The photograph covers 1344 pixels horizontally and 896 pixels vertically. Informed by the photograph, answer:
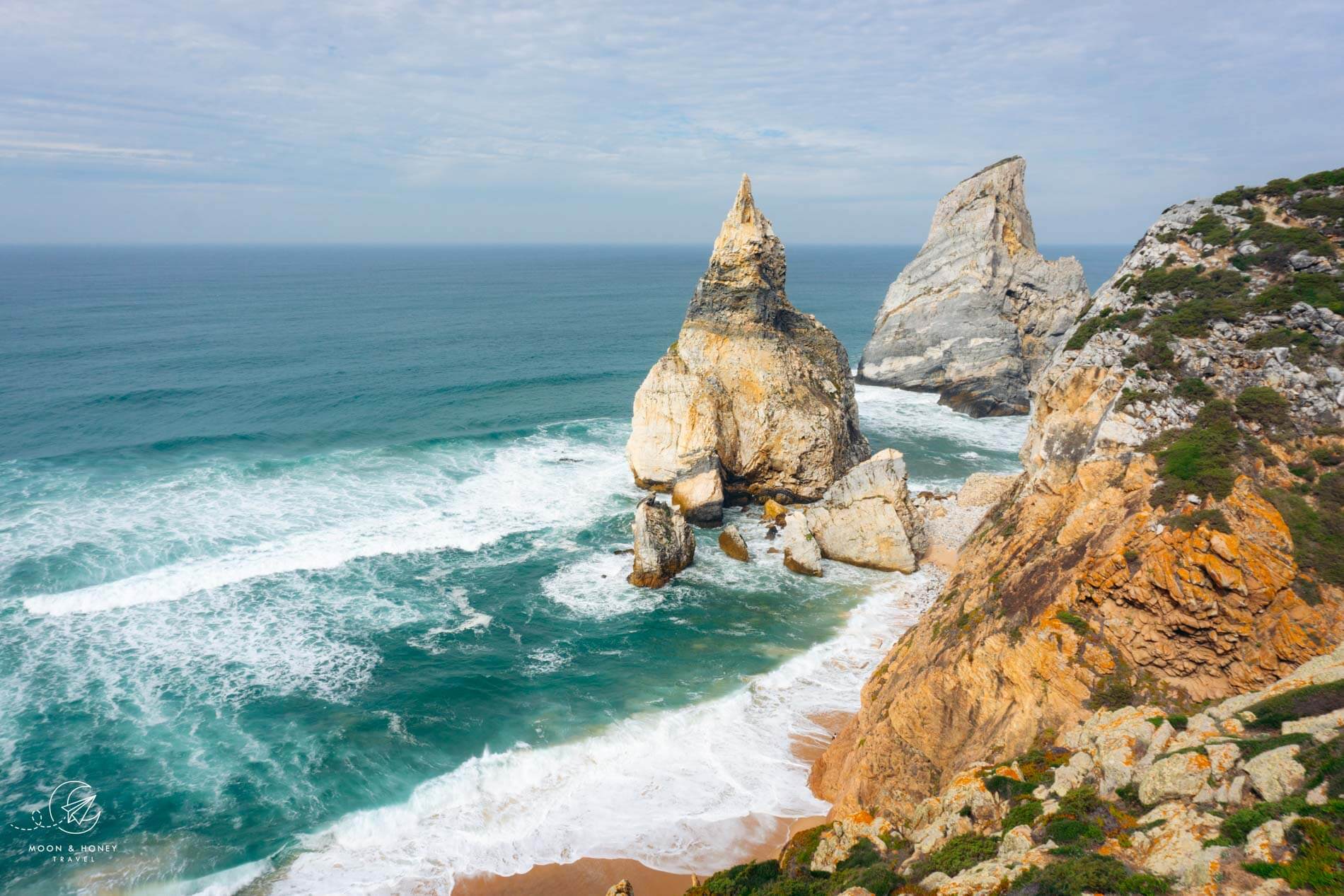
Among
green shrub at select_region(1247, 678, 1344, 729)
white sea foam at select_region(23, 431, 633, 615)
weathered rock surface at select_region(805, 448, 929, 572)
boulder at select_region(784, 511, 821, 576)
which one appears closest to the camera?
green shrub at select_region(1247, 678, 1344, 729)

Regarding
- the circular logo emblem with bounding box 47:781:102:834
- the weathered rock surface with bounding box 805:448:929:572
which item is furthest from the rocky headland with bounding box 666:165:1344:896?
the circular logo emblem with bounding box 47:781:102:834

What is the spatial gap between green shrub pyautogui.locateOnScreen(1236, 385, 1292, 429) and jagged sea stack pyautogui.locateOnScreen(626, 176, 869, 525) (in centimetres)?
2327

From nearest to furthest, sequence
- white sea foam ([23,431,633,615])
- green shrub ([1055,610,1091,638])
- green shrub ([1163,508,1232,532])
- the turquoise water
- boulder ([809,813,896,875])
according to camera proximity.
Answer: boulder ([809,813,896,875]), green shrub ([1163,508,1232,532]), green shrub ([1055,610,1091,638]), the turquoise water, white sea foam ([23,431,633,615])

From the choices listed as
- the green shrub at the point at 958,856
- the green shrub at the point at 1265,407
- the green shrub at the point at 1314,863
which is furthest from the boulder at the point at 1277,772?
the green shrub at the point at 1265,407

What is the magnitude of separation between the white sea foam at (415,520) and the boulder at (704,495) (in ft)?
16.9

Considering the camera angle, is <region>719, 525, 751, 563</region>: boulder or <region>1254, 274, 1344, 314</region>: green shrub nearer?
<region>1254, 274, 1344, 314</region>: green shrub

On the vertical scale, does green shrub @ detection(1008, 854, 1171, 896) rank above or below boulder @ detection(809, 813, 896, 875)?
above

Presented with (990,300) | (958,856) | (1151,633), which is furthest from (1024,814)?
(990,300)

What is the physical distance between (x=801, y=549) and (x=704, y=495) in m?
6.85

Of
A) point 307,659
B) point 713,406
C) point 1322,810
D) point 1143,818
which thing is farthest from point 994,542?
point 307,659

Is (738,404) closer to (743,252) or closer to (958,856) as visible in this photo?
(743,252)

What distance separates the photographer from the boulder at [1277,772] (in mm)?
9797

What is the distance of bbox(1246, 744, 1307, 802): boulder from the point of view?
32.1ft

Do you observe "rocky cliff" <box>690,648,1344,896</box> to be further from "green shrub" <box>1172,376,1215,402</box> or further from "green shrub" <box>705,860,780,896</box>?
"green shrub" <box>1172,376,1215,402</box>
